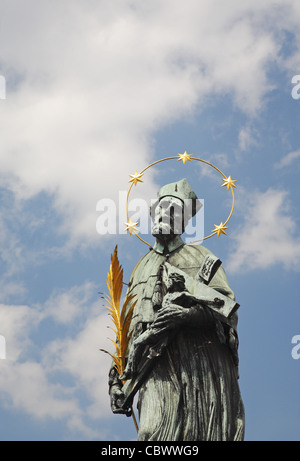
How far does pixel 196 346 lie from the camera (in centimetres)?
1362

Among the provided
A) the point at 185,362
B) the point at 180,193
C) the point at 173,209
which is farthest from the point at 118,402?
the point at 180,193

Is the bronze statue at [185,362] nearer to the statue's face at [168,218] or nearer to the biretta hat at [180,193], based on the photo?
the statue's face at [168,218]

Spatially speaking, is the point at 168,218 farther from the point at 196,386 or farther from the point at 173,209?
the point at 196,386

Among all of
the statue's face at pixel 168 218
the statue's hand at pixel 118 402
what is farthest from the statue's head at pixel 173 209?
the statue's hand at pixel 118 402

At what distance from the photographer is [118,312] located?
14430 millimetres

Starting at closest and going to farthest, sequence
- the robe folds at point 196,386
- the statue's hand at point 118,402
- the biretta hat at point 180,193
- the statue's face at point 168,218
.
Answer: the robe folds at point 196,386
the statue's hand at point 118,402
the statue's face at point 168,218
the biretta hat at point 180,193

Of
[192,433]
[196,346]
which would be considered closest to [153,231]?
[196,346]

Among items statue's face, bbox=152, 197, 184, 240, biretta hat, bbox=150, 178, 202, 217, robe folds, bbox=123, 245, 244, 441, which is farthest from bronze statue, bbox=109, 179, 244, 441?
biretta hat, bbox=150, 178, 202, 217

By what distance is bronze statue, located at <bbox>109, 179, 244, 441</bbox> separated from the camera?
13234 millimetres

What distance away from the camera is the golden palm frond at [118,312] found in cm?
1422
